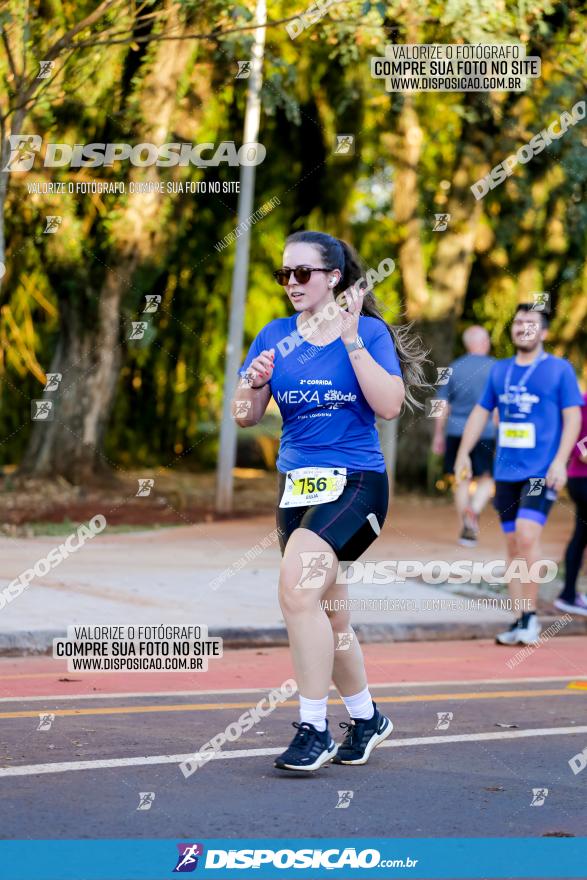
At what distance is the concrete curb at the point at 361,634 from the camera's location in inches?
368

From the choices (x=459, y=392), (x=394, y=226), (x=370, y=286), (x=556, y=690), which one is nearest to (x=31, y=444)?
(x=459, y=392)

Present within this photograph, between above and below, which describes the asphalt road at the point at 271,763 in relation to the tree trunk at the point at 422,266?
below

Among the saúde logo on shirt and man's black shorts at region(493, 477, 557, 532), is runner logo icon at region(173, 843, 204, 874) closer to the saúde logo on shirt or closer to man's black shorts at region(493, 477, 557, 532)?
the saúde logo on shirt

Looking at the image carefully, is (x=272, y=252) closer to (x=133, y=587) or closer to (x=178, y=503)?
(x=178, y=503)

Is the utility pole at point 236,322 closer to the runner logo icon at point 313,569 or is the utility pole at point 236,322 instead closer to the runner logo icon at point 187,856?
the runner logo icon at point 313,569

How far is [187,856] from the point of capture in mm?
4906

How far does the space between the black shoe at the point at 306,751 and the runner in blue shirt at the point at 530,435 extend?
409 cm

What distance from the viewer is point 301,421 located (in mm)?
6242

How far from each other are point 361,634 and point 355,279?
4.56 m

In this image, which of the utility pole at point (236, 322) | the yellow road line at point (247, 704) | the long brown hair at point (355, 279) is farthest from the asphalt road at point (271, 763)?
the utility pole at point (236, 322)

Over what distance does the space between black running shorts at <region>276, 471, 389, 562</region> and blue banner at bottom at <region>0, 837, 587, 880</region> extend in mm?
1327

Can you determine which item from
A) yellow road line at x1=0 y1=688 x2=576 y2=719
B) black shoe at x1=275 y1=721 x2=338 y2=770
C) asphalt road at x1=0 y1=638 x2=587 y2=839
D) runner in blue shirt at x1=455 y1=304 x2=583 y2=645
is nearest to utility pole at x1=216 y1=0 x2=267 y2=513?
runner in blue shirt at x1=455 y1=304 x2=583 y2=645

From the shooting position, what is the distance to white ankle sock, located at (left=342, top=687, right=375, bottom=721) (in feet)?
21.1

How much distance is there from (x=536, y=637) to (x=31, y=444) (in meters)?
9.42
